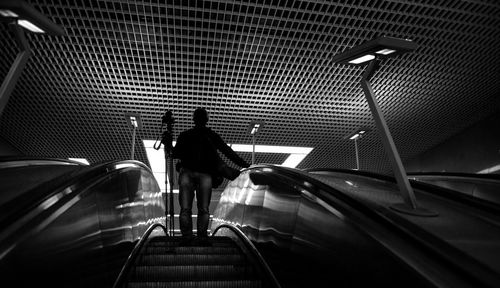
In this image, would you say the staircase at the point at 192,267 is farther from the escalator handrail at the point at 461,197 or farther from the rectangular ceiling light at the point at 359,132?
the rectangular ceiling light at the point at 359,132

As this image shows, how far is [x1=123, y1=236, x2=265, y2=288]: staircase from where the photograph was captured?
2238 mm

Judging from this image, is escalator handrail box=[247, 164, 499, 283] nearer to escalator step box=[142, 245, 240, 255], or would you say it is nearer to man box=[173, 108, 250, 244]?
escalator step box=[142, 245, 240, 255]

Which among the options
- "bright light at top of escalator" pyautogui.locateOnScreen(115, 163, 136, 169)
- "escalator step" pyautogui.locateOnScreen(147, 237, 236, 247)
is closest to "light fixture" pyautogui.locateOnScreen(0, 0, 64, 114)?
"bright light at top of escalator" pyautogui.locateOnScreen(115, 163, 136, 169)

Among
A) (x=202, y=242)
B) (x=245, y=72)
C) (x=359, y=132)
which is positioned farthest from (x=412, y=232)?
(x=359, y=132)

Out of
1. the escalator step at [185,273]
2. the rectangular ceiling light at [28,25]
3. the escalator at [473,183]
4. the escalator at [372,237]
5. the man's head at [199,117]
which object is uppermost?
the rectangular ceiling light at [28,25]

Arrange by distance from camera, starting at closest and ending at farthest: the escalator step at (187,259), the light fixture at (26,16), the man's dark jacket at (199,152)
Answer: the light fixture at (26,16) → the escalator step at (187,259) → the man's dark jacket at (199,152)

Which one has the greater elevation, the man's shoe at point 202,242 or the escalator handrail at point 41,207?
the escalator handrail at point 41,207

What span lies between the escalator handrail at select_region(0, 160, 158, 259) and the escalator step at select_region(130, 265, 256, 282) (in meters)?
0.84

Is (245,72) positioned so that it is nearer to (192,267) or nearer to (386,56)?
(192,267)

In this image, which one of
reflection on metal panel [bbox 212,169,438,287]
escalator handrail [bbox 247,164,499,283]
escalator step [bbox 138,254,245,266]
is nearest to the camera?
escalator handrail [bbox 247,164,499,283]

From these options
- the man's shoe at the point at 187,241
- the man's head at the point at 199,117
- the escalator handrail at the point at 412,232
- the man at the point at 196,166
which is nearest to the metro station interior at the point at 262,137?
the escalator handrail at the point at 412,232

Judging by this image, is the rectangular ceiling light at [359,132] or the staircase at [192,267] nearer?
the staircase at [192,267]

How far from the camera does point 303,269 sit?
2.00 meters

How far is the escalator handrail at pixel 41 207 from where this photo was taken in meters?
1.18
